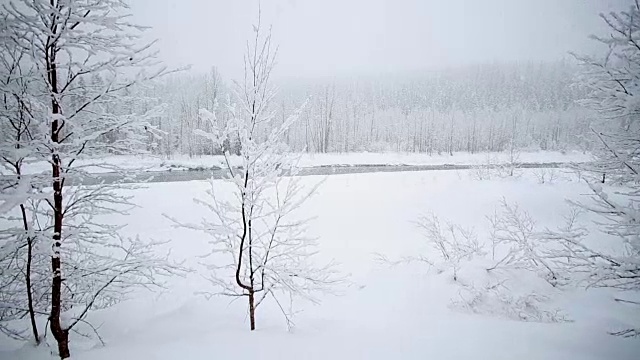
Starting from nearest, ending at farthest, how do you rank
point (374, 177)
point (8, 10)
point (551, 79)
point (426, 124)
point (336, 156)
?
point (8, 10), point (374, 177), point (336, 156), point (426, 124), point (551, 79)

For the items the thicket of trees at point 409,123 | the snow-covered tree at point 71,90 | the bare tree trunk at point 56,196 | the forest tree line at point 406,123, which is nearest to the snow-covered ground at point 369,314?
the bare tree trunk at point 56,196

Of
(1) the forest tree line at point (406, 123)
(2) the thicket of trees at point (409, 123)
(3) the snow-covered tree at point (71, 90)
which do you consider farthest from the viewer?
(2) the thicket of trees at point (409, 123)

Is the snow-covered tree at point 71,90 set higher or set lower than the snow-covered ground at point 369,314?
higher

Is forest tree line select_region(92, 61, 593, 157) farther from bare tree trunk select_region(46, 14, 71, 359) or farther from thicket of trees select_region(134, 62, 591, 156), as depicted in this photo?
bare tree trunk select_region(46, 14, 71, 359)

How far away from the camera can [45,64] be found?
3.62 metres

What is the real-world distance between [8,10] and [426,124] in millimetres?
53071

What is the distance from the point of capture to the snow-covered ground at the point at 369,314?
4.53m

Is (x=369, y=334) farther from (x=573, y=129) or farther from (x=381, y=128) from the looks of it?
(x=573, y=129)

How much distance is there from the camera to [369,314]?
25.6ft

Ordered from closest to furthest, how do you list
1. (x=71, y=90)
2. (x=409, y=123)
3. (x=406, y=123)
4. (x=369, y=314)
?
(x=71, y=90) < (x=369, y=314) < (x=409, y=123) < (x=406, y=123)

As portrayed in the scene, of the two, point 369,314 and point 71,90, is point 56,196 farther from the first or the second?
point 369,314

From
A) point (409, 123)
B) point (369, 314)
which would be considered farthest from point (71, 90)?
point (409, 123)

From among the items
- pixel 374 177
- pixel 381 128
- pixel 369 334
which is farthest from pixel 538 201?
pixel 381 128

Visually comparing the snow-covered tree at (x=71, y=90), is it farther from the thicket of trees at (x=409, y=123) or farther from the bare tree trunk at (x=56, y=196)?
the thicket of trees at (x=409, y=123)
